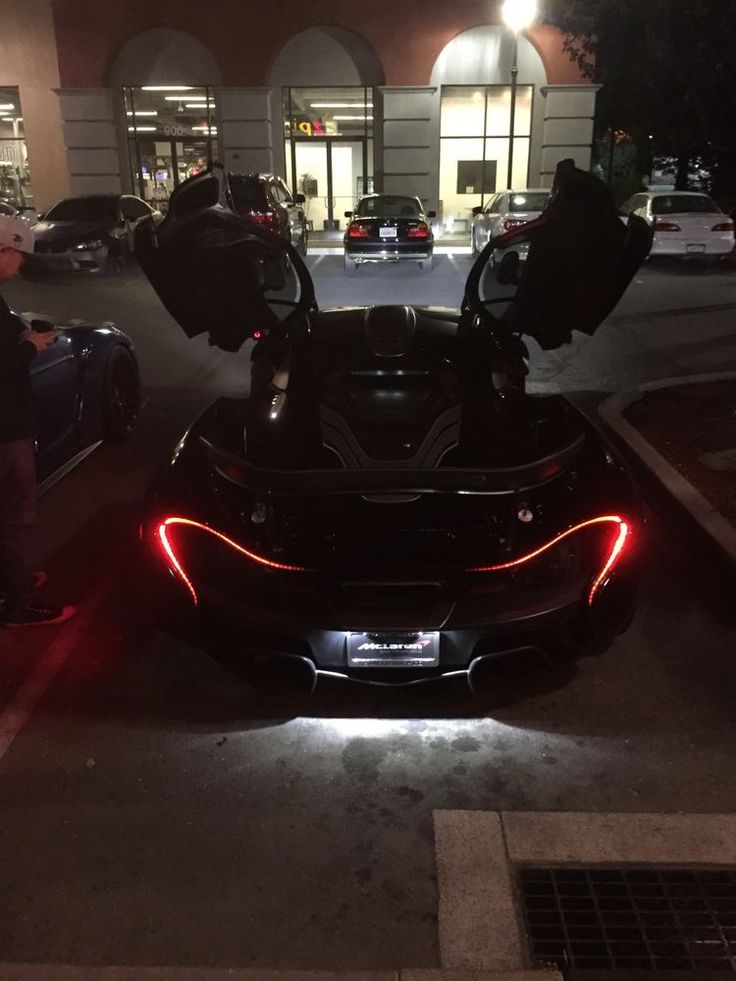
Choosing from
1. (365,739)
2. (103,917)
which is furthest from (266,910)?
(365,739)

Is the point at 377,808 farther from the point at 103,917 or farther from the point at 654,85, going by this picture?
the point at 654,85

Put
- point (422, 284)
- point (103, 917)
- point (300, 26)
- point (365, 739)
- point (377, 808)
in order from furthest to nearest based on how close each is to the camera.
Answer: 1. point (300, 26)
2. point (422, 284)
3. point (365, 739)
4. point (377, 808)
5. point (103, 917)

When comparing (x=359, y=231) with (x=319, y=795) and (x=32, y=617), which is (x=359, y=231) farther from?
(x=319, y=795)

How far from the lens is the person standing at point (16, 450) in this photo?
12.4 ft

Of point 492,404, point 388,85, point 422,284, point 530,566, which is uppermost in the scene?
point 388,85

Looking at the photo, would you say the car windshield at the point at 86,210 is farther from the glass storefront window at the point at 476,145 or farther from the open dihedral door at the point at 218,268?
the open dihedral door at the point at 218,268

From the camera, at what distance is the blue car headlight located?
16.4 meters

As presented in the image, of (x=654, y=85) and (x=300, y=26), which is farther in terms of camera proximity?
(x=654, y=85)

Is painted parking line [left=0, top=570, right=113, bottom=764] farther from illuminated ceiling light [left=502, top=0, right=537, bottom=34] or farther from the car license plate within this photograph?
illuminated ceiling light [left=502, top=0, right=537, bottom=34]

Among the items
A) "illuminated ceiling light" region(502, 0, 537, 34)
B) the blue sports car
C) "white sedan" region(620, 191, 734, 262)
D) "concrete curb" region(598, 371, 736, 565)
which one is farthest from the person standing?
"illuminated ceiling light" region(502, 0, 537, 34)

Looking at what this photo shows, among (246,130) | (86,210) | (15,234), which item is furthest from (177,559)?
(246,130)

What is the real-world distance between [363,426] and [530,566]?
1.18 m

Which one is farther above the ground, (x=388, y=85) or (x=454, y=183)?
(x=388, y=85)

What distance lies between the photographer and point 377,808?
2.98m
